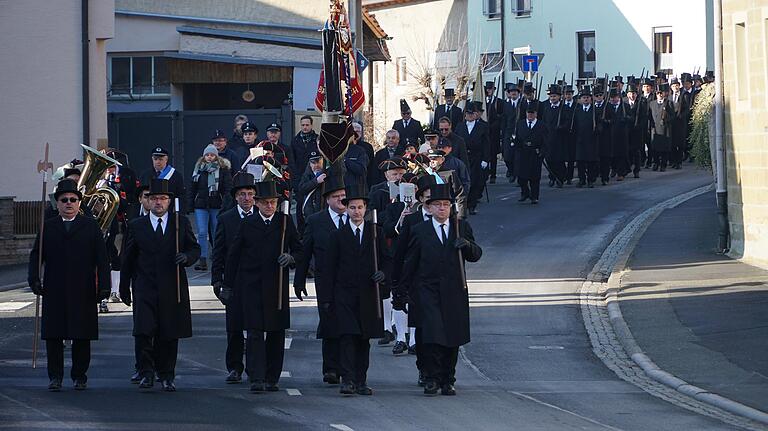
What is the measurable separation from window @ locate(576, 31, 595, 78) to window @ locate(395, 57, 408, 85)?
6.93 meters

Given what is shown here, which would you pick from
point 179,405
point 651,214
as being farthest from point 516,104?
point 179,405

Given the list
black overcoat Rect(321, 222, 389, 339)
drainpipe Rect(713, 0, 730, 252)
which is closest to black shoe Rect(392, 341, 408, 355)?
black overcoat Rect(321, 222, 389, 339)

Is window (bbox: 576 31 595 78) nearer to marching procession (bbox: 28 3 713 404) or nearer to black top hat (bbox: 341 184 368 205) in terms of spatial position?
marching procession (bbox: 28 3 713 404)

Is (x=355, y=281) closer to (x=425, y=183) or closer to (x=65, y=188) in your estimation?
(x=425, y=183)

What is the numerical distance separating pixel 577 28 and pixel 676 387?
4551 centimetres

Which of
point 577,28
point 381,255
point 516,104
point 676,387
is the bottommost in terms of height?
point 676,387

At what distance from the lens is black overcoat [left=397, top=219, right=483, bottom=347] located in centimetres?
1236

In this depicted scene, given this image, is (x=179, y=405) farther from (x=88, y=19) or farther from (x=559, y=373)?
(x=88, y=19)

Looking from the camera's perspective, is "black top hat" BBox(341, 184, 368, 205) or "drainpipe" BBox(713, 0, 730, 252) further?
"drainpipe" BBox(713, 0, 730, 252)

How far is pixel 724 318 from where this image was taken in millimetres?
15867

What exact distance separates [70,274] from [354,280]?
2572 mm

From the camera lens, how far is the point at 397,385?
12.9 meters

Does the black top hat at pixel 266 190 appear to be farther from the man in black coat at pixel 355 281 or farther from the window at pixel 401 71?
the window at pixel 401 71

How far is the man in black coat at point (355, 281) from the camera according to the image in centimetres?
1252
